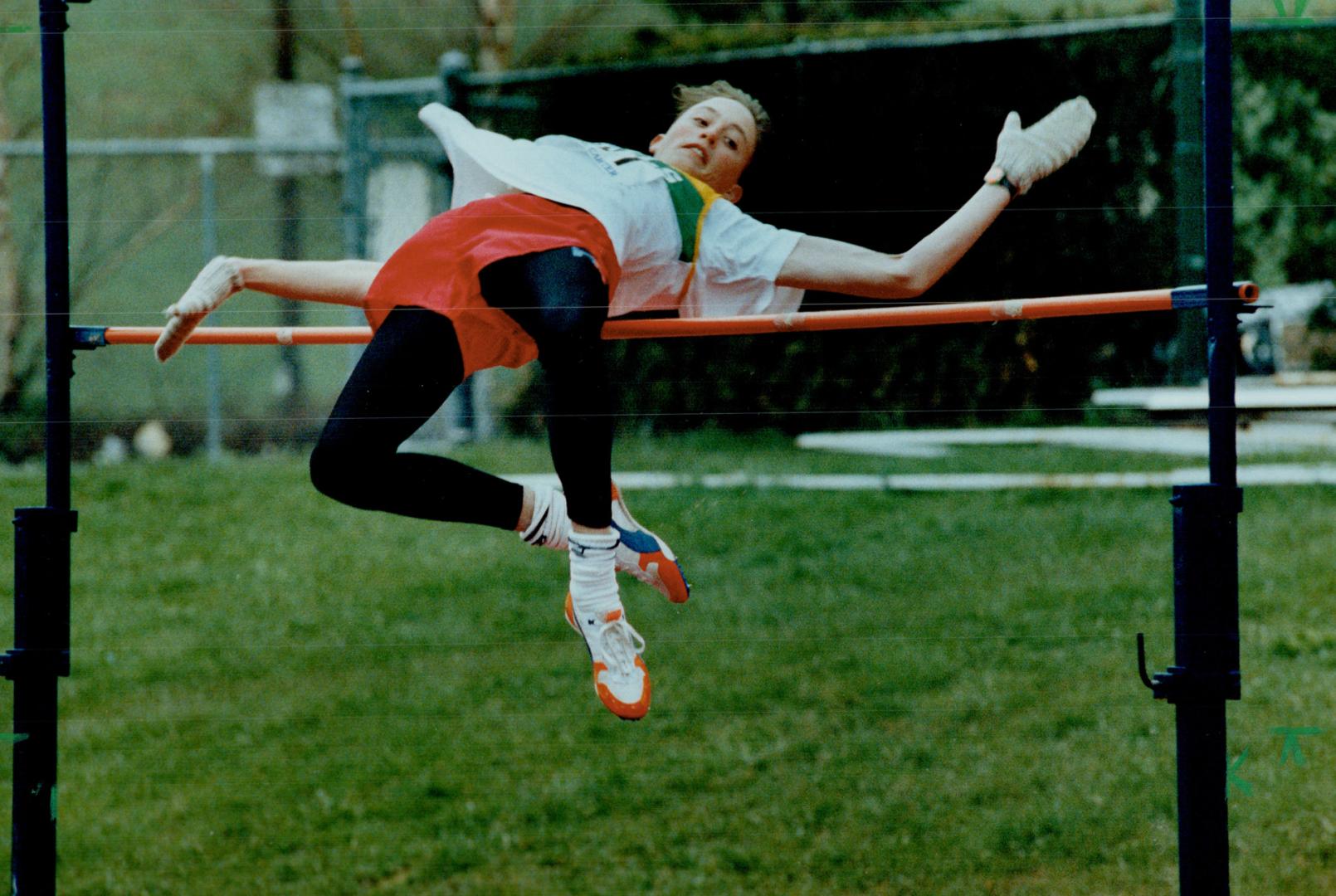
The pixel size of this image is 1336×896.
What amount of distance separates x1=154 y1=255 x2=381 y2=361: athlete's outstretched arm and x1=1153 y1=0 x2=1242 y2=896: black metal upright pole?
4.26 ft

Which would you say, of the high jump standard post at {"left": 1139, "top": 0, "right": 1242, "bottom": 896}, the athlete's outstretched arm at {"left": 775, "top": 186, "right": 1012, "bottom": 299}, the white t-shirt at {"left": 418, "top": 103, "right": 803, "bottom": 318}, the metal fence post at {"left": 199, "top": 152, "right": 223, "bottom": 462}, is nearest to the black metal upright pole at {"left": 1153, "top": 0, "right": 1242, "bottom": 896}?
the high jump standard post at {"left": 1139, "top": 0, "right": 1242, "bottom": 896}

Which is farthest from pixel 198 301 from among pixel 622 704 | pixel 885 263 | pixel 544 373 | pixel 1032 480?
pixel 1032 480

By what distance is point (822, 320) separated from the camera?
236 cm

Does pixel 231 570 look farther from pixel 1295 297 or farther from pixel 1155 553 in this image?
pixel 1295 297

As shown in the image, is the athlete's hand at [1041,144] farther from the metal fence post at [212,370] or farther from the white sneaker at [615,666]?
the metal fence post at [212,370]

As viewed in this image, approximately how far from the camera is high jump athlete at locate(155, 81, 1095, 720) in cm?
226

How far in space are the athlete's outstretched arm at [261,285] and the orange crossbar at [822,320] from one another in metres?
0.08

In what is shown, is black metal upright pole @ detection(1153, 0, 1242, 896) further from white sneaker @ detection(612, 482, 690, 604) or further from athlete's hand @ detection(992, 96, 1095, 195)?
white sneaker @ detection(612, 482, 690, 604)

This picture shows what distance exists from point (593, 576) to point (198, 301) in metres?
0.75

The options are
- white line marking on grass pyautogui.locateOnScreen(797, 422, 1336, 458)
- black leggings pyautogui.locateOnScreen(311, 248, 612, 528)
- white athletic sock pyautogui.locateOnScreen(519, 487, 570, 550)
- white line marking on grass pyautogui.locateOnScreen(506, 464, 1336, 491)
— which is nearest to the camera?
black leggings pyautogui.locateOnScreen(311, 248, 612, 528)

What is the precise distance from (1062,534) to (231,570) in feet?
9.27

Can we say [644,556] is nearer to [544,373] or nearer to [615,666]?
[615,666]

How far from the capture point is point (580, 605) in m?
2.30

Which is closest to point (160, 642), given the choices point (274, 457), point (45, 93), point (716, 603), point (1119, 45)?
point (274, 457)
